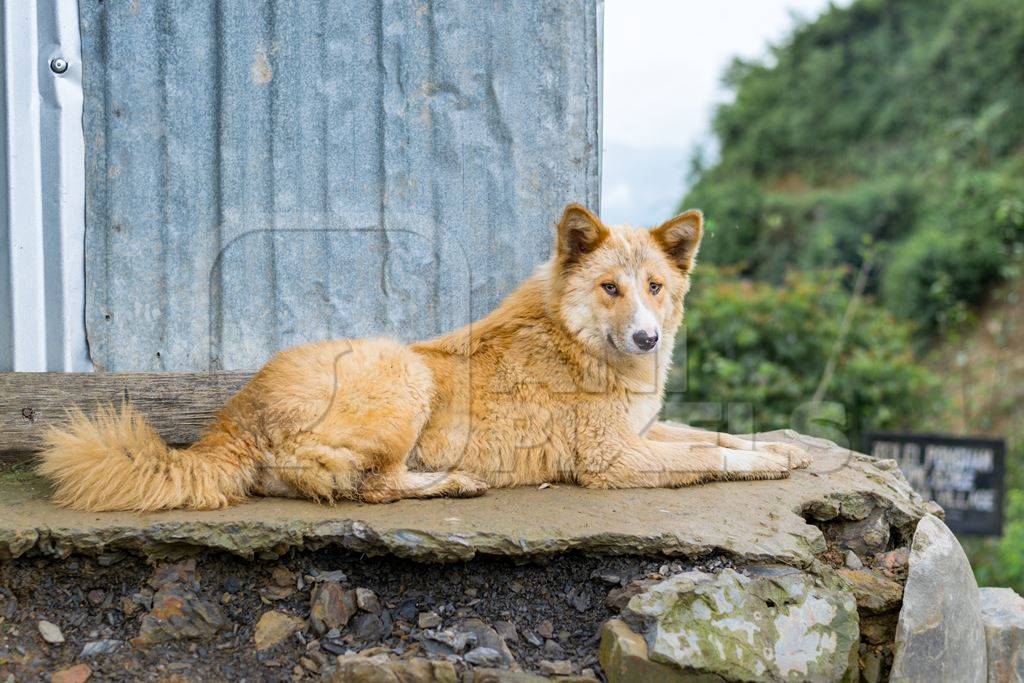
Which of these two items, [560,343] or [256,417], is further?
[560,343]

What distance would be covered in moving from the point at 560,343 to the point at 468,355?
0.47 meters

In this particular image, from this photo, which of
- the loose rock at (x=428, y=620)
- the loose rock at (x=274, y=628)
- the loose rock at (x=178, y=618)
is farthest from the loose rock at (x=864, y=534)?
the loose rock at (x=178, y=618)

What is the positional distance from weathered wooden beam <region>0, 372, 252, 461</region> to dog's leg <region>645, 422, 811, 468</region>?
2425mm

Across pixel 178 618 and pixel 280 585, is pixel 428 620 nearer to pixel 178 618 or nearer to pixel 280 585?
pixel 280 585

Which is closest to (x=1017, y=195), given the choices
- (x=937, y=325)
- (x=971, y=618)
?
(x=937, y=325)

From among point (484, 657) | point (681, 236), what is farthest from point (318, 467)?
point (681, 236)

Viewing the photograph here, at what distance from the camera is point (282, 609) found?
11.5 ft

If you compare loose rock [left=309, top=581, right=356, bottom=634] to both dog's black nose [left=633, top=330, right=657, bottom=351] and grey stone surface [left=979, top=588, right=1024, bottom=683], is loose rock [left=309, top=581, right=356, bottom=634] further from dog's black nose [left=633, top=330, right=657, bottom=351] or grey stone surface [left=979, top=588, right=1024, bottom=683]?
grey stone surface [left=979, top=588, right=1024, bottom=683]

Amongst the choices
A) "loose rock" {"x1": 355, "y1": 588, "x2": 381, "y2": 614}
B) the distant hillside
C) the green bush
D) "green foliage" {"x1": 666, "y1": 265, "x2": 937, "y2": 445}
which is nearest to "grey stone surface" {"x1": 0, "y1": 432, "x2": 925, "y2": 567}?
"loose rock" {"x1": 355, "y1": 588, "x2": 381, "y2": 614}

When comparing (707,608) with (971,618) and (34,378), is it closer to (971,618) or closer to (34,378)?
(971,618)

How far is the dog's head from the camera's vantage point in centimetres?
409

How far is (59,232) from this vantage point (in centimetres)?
459

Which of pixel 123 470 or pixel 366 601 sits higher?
pixel 123 470

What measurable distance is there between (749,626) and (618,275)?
1.69m
